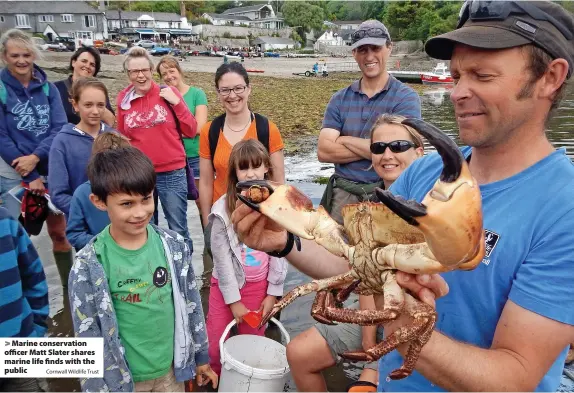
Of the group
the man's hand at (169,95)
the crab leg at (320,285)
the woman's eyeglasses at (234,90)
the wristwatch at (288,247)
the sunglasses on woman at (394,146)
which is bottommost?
the crab leg at (320,285)

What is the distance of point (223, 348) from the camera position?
3.51 m

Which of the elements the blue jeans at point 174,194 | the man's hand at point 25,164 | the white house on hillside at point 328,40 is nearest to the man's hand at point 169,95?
the blue jeans at point 174,194

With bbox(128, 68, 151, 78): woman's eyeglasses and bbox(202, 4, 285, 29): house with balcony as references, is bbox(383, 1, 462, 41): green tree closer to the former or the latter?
bbox(202, 4, 285, 29): house with balcony

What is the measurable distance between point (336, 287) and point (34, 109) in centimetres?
492

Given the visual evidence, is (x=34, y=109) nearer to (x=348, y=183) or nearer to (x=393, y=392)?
(x=348, y=183)

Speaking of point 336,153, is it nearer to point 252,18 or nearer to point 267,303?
point 267,303

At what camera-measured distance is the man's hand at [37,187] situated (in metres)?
5.44

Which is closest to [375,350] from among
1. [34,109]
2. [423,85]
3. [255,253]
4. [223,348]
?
[223,348]

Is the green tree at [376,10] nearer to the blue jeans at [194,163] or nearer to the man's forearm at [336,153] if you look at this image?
the blue jeans at [194,163]

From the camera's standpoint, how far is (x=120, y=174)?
326 cm

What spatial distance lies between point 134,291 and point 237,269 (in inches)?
47.6

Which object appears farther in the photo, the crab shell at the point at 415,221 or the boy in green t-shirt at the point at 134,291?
the boy in green t-shirt at the point at 134,291

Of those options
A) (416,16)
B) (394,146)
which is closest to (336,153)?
(394,146)

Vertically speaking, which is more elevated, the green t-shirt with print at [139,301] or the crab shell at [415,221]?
the crab shell at [415,221]
